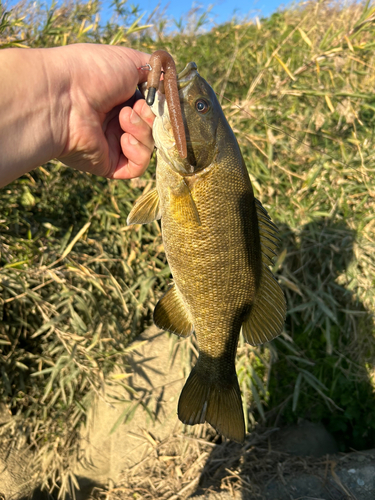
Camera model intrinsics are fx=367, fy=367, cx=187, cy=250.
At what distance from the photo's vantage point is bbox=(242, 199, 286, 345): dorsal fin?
163cm

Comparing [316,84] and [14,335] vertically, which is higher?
[316,84]

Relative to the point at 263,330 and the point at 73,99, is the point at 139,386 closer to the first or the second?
the point at 263,330

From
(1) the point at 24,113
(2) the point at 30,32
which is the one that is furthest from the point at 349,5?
(1) the point at 24,113

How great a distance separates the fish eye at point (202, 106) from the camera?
1.51 metres

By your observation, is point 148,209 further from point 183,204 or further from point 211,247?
point 211,247

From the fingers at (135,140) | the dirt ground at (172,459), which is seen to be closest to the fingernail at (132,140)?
the fingers at (135,140)

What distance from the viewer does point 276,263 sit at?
9.40 ft

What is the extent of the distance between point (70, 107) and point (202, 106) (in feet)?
2.22

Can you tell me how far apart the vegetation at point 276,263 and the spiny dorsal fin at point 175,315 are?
112 cm

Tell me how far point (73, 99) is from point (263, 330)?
1423 mm

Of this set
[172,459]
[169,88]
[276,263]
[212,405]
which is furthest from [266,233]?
[172,459]

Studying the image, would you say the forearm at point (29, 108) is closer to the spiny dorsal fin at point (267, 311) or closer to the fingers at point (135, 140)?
the fingers at point (135, 140)

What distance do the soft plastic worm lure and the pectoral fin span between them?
0.18 m

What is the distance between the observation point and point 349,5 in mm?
4332
